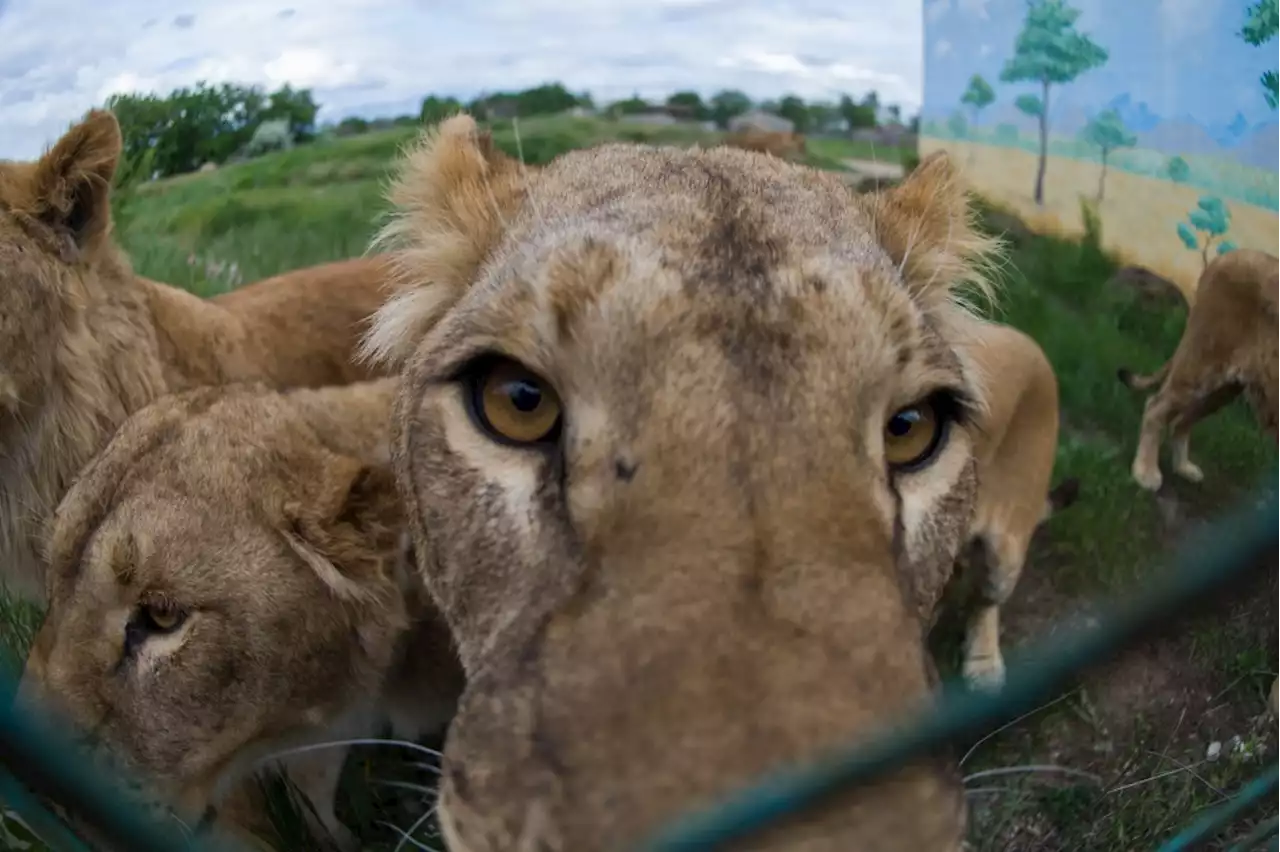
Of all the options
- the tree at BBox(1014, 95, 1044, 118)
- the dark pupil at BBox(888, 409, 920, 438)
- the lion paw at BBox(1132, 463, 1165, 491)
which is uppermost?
the dark pupil at BBox(888, 409, 920, 438)

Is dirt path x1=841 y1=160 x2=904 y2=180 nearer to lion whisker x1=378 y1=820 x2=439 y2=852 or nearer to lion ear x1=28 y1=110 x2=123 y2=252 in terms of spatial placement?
lion ear x1=28 y1=110 x2=123 y2=252

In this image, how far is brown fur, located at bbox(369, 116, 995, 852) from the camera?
3.90ft

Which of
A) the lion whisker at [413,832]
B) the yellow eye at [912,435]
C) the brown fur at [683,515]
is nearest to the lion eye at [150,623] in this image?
the brown fur at [683,515]

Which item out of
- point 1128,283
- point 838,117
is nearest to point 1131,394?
point 1128,283

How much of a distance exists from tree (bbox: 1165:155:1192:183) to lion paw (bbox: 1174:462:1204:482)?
3.53 ft

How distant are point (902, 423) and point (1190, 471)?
93.1 inches

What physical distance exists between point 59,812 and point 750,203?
1.40 m

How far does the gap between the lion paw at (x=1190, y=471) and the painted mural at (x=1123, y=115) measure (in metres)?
0.72

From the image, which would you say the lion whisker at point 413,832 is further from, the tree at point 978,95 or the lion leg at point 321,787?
the tree at point 978,95

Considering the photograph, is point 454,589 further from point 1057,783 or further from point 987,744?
point 1057,783

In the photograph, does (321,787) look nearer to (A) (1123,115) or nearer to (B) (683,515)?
(B) (683,515)

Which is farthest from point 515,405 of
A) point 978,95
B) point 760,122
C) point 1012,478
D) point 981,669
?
point 760,122

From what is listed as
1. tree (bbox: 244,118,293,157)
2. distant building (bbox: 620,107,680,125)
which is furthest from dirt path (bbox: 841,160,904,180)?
tree (bbox: 244,118,293,157)

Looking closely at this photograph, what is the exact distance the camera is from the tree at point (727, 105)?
189 inches
